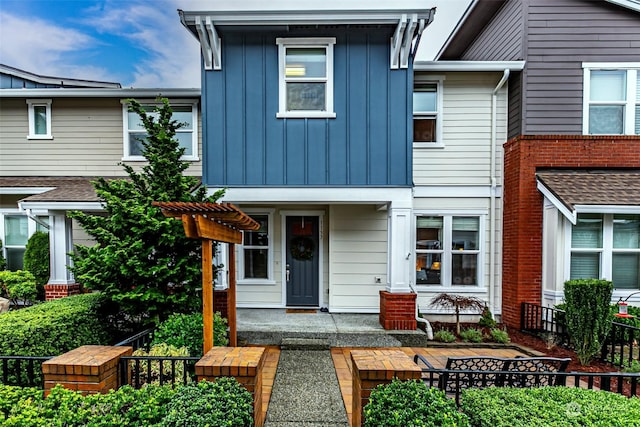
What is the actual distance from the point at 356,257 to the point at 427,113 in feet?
12.7

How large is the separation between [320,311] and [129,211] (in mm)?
4724

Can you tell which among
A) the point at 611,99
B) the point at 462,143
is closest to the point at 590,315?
the point at 462,143

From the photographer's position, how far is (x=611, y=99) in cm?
735

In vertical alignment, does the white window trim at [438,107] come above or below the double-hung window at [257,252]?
above

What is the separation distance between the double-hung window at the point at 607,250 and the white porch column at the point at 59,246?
11077 mm

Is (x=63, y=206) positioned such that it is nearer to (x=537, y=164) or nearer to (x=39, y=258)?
(x=39, y=258)

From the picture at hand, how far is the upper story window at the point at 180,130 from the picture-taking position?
8.31 meters

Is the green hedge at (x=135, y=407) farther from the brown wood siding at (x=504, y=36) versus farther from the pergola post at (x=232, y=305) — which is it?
the brown wood siding at (x=504, y=36)

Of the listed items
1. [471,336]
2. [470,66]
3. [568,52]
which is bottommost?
[471,336]

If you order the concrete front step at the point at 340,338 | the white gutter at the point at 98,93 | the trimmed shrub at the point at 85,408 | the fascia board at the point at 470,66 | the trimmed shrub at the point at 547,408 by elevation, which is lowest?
the concrete front step at the point at 340,338

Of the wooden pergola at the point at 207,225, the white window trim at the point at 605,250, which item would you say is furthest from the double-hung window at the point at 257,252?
the white window trim at the point at 605,250

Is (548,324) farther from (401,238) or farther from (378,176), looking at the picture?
(378,176)

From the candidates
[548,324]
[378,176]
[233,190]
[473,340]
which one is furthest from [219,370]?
[548,324]

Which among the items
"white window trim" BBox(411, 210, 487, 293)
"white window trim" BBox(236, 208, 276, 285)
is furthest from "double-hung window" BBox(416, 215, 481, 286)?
"white window trim" BBox(236, 208, 276, 285)
